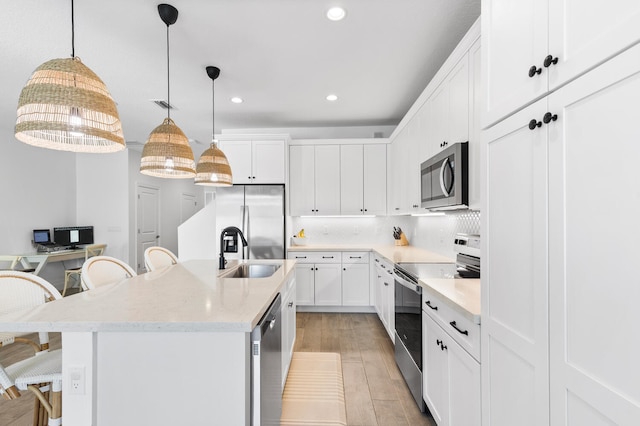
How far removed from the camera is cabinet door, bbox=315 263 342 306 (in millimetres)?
4211

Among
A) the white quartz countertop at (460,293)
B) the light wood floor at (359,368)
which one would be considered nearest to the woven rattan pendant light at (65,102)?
the white quartz countertop at (460,293)

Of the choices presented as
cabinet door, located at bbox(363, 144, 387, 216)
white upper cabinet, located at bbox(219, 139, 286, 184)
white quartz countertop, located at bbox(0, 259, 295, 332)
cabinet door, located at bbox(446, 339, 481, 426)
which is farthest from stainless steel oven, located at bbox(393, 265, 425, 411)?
white upper cabinet, located at bbox(219, 139, 286, 184)

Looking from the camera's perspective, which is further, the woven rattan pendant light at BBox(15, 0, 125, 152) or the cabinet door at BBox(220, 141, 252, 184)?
the cabinet door at BBox(220, 141, 252, 184)

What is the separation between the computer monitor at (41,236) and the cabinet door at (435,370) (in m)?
6.33

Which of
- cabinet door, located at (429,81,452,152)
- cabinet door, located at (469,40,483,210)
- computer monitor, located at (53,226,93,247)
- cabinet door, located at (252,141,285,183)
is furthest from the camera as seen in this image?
computer monitor, located at (53,226,93,247)

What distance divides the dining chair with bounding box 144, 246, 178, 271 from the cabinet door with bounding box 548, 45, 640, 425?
2.80 metres

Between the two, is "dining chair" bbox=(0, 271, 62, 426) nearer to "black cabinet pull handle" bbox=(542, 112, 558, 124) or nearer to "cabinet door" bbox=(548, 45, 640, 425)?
"cabinet door" bbox=(548, 45, 640, 425)

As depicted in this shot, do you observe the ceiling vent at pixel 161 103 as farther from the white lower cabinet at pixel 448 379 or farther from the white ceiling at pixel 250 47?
the white lower cabinet at pixel 448 379

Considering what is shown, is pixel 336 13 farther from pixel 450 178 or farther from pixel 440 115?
pixel 450 178

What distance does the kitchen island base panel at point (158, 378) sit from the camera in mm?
1177

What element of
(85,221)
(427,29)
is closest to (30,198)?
(85,221)

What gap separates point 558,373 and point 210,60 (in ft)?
10.4

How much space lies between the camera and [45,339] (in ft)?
5.32

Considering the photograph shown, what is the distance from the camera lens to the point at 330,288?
4.21m
